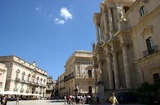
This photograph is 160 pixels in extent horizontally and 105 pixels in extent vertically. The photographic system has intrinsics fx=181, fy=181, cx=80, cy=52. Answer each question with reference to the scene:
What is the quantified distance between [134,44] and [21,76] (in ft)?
111

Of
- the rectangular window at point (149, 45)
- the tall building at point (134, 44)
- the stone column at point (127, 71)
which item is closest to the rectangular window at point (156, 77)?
the tall building at point (134, 44)

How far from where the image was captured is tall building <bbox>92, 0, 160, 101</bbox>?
658 inches

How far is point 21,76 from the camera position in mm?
46062

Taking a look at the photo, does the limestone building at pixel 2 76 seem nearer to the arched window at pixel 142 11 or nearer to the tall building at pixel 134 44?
the tall building at pixel 134 44

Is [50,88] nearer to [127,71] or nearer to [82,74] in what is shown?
[82,74]

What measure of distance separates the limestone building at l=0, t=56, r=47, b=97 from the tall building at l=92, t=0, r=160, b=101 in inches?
932

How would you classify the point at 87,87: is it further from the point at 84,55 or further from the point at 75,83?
the point at 84,55

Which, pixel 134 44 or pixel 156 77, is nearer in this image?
pixel 156 77

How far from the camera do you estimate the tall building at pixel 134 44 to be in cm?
1672

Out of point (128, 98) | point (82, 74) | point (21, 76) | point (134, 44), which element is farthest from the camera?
point (21, 76)

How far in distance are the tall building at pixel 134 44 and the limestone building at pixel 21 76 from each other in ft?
77.6

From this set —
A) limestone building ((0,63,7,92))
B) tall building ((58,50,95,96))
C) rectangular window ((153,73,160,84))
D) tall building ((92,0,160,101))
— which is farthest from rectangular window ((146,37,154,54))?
limestone building ((0,63,7,92))

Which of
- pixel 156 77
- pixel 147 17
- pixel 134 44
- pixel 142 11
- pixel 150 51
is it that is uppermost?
pixel 142 11

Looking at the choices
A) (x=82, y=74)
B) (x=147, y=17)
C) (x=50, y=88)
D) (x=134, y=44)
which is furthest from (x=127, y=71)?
(x=50, y=88)
